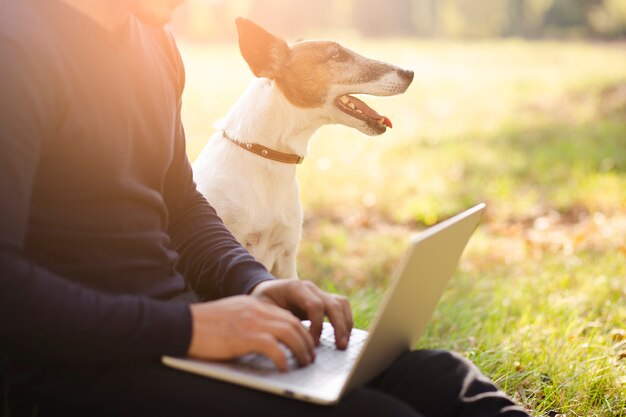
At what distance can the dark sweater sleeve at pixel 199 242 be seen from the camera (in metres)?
1.72

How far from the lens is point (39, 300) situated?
123 cm

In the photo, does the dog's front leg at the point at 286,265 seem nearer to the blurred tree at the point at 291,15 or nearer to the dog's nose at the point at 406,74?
the dog's nose at the point at 406,74

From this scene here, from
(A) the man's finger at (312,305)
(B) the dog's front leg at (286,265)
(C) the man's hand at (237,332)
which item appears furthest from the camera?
(B) the dog's front leg at (286,265)

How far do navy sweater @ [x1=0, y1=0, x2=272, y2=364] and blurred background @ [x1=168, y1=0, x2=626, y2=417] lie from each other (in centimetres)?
139

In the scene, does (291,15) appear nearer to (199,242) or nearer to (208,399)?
(199,242)

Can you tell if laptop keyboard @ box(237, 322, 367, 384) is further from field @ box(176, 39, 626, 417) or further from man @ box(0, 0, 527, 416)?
field @ box(176, 39, 626, 417)

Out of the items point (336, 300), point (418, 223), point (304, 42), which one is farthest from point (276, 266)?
point (418, 223)

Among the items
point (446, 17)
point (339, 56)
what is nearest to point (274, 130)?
point (339, 56)

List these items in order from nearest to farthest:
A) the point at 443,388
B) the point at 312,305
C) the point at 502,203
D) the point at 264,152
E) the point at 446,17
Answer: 1. the point at 443,388
2. the point at 312,305
3. the point at 264,152
4. the point at 502,203
5. the point at 446,17

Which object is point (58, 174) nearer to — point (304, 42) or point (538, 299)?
point (304, 42)

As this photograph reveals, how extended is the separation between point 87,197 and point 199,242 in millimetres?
437

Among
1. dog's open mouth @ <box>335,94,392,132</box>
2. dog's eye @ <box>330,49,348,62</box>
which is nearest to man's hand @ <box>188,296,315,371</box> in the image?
dog's open mouth @ <box>335,94,392,132</box>

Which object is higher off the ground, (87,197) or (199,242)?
(87,197)

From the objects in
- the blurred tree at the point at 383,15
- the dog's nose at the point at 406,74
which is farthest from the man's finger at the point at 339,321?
the blurred tree at the point at 383,15
